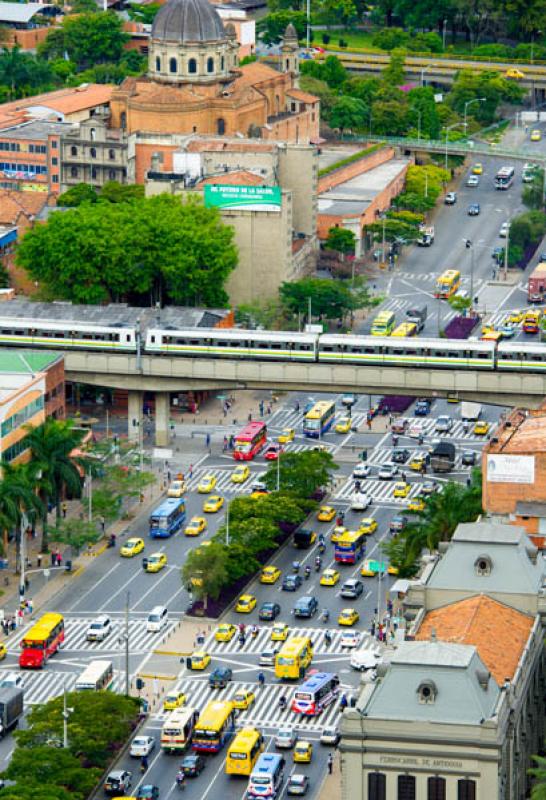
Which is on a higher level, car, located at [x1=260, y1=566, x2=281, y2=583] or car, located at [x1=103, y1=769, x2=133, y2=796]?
car, located at [x1=103, y1=769, x2=133, y2=796]

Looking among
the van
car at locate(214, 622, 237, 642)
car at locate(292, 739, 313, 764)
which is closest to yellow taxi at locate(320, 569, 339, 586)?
car at locate(214, 622, 237, 642)

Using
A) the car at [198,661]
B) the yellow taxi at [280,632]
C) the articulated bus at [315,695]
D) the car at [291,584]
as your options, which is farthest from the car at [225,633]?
the articulated bus at [315,695]

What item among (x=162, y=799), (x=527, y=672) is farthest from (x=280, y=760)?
(x=527, y=672)

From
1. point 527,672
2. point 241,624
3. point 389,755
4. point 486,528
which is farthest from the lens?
point 241,624

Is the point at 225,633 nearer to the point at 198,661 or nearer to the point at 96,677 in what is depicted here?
the point at 198,661

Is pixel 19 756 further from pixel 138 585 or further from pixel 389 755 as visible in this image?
pixel 138 585

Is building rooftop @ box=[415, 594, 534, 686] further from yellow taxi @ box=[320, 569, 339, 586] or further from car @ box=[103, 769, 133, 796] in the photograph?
yellow taxi @ box=[320, 569, 339, 586]
